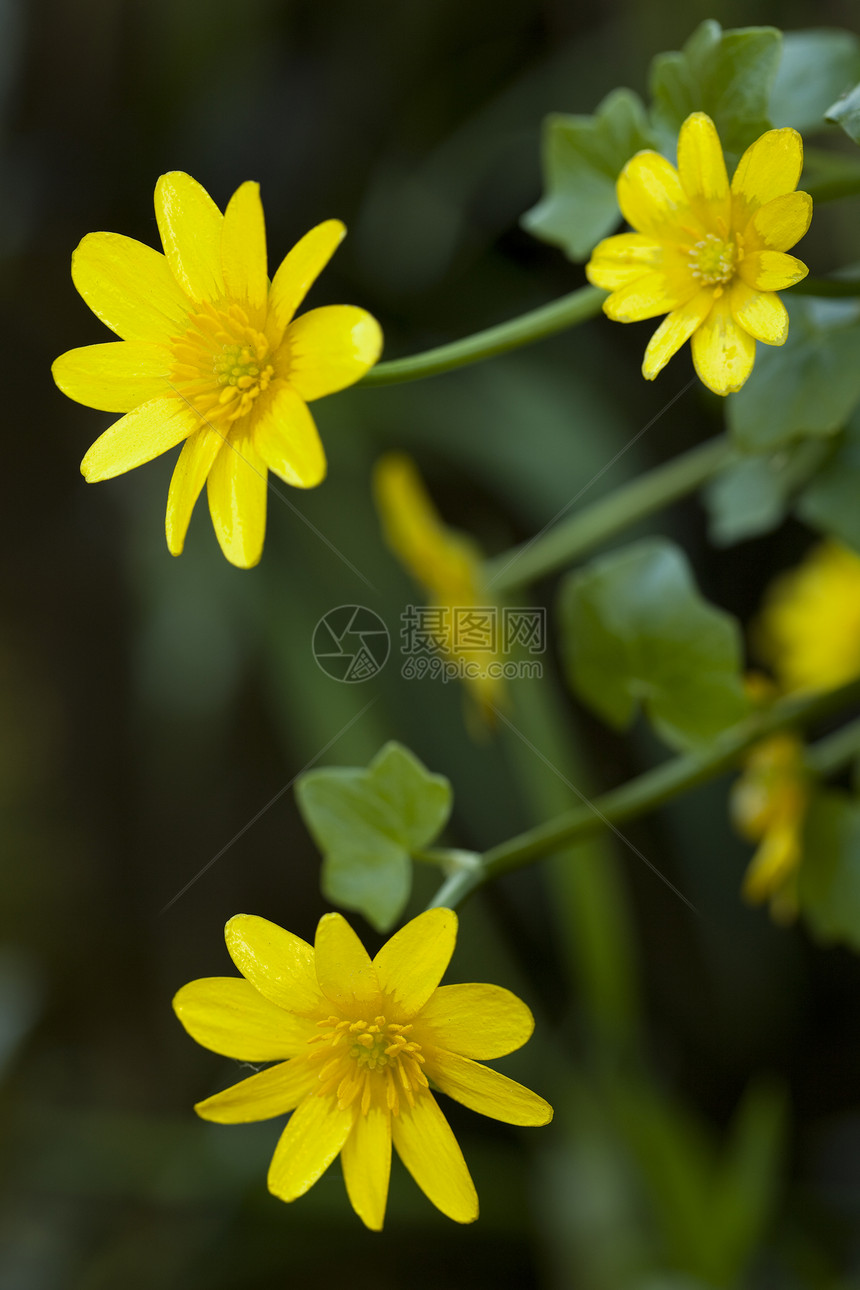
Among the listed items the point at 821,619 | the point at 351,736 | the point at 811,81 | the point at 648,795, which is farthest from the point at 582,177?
the point at 351,736

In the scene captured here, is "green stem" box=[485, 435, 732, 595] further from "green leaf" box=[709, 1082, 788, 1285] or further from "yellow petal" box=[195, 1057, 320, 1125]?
"green leaf" box=[709, 1082, 788, 1285]

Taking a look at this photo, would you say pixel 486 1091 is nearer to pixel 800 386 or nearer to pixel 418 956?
pixel 418 956

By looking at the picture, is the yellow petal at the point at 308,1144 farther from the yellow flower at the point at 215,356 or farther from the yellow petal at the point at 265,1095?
the yellow flower at the point at 215,356

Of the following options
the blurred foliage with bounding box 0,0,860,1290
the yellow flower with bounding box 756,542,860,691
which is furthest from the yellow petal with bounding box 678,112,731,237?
the blurred foliage with bounding box 0,0,860,1290

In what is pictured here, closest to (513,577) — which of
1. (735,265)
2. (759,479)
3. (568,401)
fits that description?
(759,479)

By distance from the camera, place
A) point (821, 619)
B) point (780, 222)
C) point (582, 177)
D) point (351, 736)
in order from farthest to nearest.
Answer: point (351, 736), point (821, 619), point (582, 177), point (780, 222)

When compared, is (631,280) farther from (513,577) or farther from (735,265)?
(513,577)

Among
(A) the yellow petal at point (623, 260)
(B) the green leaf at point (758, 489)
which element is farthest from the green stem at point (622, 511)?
(A) the yellow petal at point (623, 260)
